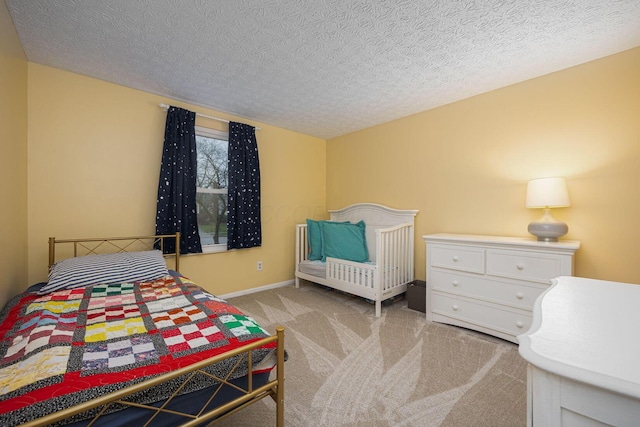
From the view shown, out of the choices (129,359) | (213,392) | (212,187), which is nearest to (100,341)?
(129,359)

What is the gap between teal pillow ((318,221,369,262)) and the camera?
10.1ft

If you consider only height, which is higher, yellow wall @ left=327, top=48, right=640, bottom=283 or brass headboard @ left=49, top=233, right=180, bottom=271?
yellow wall @ left=327, top=48, right=640, bottom=283

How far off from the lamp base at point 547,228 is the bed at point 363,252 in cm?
115

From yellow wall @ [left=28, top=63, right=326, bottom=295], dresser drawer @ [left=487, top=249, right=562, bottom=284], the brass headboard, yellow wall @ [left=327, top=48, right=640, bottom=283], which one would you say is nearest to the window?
yellow wall @ [left=28, top=63, right=326, bottom=295]

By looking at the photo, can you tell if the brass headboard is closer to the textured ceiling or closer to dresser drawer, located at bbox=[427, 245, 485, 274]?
the textured ceiling

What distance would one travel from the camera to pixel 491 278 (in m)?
2.18

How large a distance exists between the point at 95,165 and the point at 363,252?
276 cm

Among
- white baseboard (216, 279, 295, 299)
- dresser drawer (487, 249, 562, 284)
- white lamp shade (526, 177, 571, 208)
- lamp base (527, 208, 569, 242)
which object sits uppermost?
white lamp shade (526, 177, 571, 208)

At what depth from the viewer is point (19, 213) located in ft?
6.18

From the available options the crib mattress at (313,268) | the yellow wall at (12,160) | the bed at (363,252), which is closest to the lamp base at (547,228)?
the bed at (363,252)

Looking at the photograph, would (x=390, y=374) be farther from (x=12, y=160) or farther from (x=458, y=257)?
(x=12, y=160)

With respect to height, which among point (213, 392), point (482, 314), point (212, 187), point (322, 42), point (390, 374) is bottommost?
point (390, 374)

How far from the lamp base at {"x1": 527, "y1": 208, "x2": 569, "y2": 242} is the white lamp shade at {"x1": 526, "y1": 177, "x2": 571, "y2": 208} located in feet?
0.44

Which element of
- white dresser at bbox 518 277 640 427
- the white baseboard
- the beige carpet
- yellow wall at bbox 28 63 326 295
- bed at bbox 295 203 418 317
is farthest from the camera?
the white baseboard
